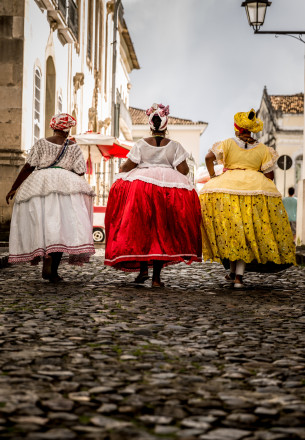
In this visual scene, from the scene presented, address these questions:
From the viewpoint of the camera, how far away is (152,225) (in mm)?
8469

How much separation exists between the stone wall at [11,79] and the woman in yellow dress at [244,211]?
801 centimetres

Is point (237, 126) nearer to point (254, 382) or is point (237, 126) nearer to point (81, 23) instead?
point (254, 382)

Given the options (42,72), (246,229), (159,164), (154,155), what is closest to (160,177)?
(159,164)

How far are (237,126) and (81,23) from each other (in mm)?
18164

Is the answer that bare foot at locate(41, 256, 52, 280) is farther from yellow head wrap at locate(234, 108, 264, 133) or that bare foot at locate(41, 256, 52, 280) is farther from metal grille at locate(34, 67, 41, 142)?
metal grille at locate(34, 67, 41, 142)

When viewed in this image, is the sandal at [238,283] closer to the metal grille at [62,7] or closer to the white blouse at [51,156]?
the white blouse at [51,156]

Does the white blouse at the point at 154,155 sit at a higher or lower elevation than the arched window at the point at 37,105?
lower

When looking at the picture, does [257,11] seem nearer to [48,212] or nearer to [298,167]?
[48,212]

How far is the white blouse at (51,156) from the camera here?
8797 millimetres

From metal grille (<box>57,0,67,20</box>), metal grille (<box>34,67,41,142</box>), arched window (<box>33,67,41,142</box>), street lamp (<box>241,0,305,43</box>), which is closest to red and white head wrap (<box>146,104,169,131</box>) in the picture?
street lamp (<box>241,0,305,43</box>)

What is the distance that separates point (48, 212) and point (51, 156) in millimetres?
620

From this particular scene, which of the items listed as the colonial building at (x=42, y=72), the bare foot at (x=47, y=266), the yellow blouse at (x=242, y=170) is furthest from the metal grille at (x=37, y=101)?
the yellow blouse at (x=242, y=170)

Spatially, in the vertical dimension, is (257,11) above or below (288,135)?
below

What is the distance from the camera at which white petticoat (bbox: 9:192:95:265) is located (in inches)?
338
